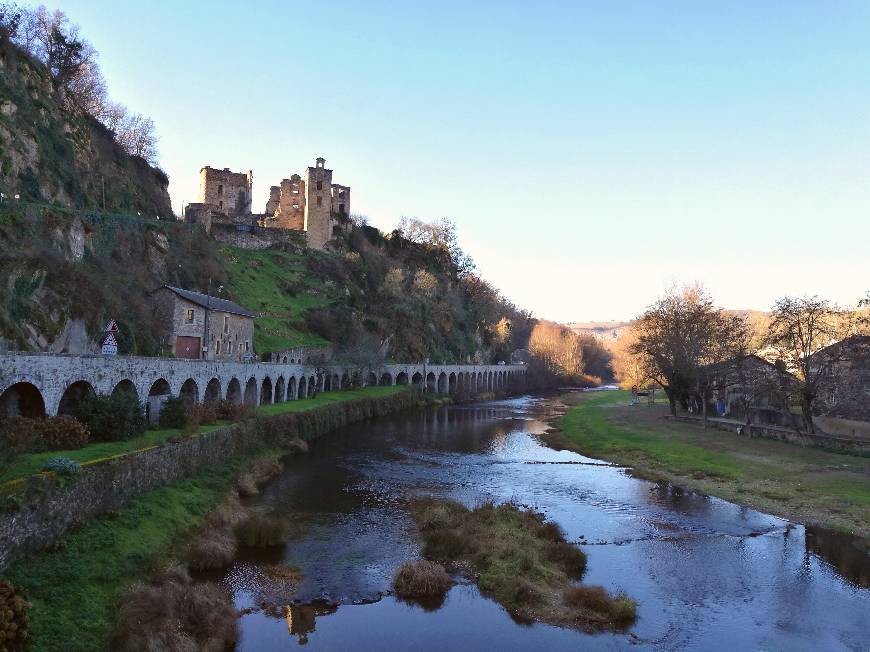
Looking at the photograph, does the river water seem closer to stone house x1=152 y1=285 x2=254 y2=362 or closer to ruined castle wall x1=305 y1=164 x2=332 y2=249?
stone house x1=152 y1=285 x2=254 y2=362

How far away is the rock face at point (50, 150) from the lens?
Answer: 3919cm

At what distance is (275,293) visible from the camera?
3059 inches

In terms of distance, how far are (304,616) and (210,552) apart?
4.58m

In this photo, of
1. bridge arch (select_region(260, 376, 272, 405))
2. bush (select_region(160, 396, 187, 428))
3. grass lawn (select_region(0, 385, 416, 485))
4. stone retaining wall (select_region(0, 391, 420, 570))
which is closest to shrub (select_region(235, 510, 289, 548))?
stone retaining wall (select_region(0, 391, 420, 570))

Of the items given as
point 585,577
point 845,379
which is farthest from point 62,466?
point 845,379

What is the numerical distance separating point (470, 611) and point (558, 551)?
4944 mm

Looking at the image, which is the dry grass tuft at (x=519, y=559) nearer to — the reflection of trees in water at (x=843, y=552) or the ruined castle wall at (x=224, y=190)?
the reflection of trees in water at (x=843, y=552)

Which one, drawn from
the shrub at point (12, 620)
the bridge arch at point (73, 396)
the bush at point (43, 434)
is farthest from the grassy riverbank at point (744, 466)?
the bridge arch at point (73, 396)

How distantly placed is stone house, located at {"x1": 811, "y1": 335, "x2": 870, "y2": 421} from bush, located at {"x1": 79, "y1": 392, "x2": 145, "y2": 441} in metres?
39.3

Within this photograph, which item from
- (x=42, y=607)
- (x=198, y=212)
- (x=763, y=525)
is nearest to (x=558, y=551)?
(x=763, y=525)

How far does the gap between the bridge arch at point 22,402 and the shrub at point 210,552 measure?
838cm

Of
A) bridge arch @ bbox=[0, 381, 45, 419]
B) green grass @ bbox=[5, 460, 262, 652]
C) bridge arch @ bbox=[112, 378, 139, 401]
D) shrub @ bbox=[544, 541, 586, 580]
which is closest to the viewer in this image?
green grass @ bbox=[5, 460, 262, 652]

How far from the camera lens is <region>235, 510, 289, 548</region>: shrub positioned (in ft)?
66.7

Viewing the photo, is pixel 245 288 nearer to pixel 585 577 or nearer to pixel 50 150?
pixel 50 150
